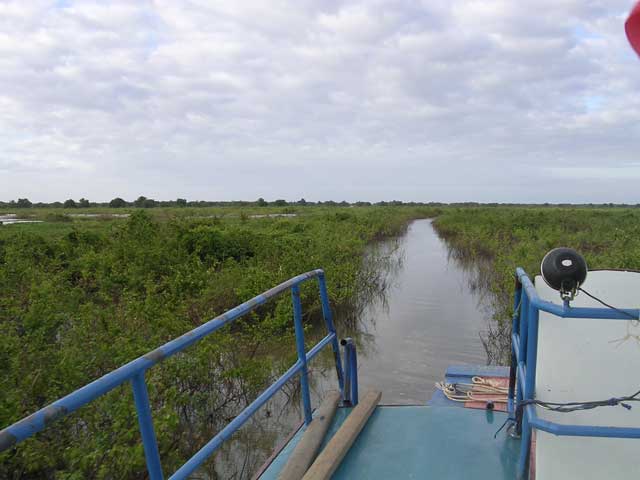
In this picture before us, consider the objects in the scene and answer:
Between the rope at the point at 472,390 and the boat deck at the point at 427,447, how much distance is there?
1.30 feet

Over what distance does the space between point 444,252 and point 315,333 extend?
12.7 metres

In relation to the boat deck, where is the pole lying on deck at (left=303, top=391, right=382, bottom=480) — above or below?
above

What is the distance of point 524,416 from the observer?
223cm

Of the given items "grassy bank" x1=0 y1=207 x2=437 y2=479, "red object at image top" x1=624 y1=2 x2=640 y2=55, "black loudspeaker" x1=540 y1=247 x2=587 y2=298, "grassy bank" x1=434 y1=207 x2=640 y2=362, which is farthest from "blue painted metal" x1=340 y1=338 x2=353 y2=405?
"red object at image top" x1=624 y1=2 x2=640 y2=55

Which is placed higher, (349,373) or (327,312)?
(327,312)

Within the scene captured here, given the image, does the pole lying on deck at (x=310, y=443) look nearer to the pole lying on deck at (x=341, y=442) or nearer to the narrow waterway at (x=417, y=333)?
the pole lying on deck at (x=341, y=442)

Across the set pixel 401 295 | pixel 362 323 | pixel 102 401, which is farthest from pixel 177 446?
pixel 401 295

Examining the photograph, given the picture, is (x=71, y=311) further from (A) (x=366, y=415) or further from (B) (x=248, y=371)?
(A) (x=366, y=415)

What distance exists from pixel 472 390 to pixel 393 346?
3.72 m

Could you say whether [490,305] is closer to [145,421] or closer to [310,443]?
[310,443]

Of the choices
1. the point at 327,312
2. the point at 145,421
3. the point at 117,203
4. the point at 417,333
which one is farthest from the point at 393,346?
the point at 117,203

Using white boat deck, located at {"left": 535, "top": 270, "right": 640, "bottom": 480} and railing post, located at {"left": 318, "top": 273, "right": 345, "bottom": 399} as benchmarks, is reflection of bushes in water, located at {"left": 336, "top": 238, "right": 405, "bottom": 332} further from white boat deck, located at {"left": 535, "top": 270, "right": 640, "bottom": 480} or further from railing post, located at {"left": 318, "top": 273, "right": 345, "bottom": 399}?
white boat deck, located at {"left": 535, "top": 270, "right": 640, "bottom": 480}

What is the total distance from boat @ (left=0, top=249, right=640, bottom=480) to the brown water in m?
1.91

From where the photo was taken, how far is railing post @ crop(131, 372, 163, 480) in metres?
1.64
